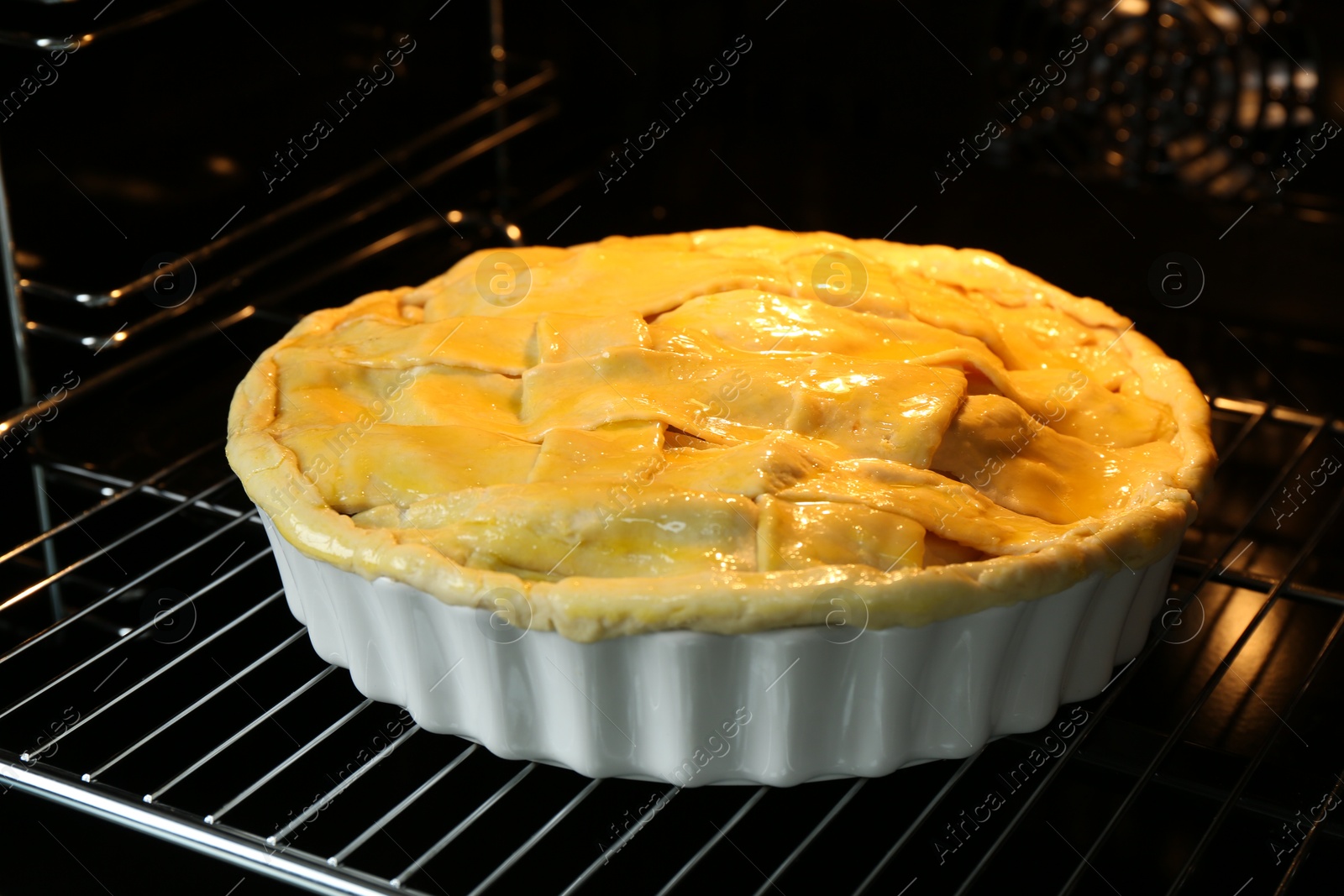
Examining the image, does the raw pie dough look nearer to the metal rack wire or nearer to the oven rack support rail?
the metal rack wire

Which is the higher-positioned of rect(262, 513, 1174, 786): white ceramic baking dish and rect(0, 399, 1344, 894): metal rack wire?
rect(262, 513, 1174, 786): white ceramic baking dish

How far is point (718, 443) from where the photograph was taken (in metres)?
1.09

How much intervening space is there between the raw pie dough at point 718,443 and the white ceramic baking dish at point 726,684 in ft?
0.11

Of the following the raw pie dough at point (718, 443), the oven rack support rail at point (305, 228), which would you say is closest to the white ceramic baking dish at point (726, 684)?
the raw pie dough at point (718, 443)

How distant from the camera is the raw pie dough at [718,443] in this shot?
97cm

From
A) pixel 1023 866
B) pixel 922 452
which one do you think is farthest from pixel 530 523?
pixel 1023 866

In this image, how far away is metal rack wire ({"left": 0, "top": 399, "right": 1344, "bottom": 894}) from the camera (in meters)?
1.01

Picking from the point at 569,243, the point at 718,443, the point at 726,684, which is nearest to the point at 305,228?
the point at 569,243

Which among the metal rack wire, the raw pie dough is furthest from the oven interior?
the raw pie dough

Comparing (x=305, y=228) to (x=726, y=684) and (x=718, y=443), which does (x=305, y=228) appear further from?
(x=726, y=684)

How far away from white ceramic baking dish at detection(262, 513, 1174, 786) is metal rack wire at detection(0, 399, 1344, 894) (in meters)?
0.04

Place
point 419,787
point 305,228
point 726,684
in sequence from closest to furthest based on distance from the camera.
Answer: point 726,684 → point 419,787 → point 305,228

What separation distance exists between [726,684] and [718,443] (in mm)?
206

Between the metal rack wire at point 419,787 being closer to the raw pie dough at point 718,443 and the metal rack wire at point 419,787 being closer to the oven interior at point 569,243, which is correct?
the oven interior at point 569,243
